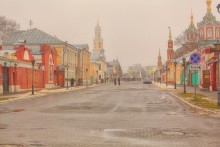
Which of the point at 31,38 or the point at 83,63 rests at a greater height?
the point at 31,38

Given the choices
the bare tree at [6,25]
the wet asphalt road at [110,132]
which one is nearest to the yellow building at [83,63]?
the bare tree at [6,25]

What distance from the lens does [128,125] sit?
12.4 meters

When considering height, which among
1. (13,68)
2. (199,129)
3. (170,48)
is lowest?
(199,129)

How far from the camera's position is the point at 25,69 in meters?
46.3

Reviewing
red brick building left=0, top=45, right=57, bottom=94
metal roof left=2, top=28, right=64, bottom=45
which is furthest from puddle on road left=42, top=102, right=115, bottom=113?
metal roof left=2, top=28, right=64, bottom=45

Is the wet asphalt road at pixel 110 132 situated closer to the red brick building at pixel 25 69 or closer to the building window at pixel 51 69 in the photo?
the red brick building at pixel 25 69

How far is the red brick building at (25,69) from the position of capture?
40.6m

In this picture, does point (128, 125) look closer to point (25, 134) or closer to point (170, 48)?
point (25, 134)

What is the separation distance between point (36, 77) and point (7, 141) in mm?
42088

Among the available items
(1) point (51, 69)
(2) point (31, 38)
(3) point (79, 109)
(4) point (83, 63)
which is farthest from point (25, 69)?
(4) point (83, 63)

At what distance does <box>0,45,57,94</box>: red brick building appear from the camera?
40.6 meters

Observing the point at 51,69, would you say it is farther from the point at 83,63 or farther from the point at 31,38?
the point at 83,63

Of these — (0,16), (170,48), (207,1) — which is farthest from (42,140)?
(170,48)

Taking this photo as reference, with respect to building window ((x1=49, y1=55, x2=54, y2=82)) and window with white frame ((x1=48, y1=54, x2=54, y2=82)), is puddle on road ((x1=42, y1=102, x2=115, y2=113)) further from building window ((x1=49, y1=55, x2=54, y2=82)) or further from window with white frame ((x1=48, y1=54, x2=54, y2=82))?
building window ((x1=49, y1=55, x2=54, y2=82))
